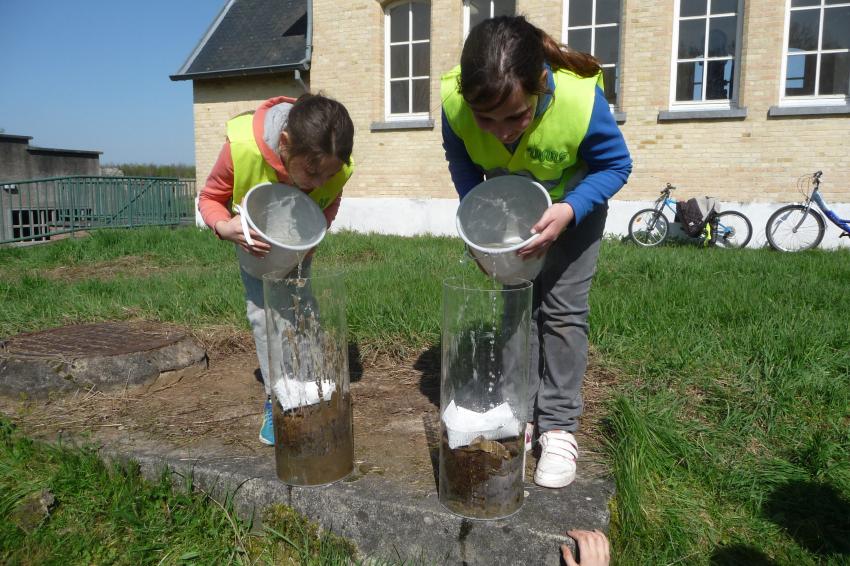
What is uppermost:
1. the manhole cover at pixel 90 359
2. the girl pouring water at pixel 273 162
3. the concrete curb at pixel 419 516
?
the girl pouring water at pixel 273 162

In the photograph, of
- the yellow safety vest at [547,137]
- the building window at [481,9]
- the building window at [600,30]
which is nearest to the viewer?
the yellow safety vest at [547,137]

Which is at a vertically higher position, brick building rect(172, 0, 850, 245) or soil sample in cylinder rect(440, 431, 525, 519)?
brick building rect(172, 0, 850, 245)

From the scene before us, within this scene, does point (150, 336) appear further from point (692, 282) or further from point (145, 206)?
point (145, 206)

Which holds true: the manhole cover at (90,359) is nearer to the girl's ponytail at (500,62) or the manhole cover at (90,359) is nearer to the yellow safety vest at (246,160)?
the yellow safety vest at (246,160)

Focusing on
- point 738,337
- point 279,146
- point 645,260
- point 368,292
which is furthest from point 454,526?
point 645,260

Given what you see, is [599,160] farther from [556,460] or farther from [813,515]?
[813,515]

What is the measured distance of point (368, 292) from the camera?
15.6ft

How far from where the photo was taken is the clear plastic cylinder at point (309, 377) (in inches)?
88.1

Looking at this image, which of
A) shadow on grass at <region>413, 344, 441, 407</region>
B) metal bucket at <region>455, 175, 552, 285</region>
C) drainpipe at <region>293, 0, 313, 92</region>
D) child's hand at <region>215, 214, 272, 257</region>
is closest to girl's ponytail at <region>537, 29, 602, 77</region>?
metal bucket at <region>455, 175, 552, 285</region>

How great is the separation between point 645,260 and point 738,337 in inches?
108

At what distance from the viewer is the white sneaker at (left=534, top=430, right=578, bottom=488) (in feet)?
7.19

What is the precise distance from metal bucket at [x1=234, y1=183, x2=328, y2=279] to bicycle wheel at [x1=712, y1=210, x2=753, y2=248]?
26.4ft

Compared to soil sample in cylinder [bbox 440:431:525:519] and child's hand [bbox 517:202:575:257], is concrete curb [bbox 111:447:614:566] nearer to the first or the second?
soil sample in cylinder [bbox 440:431:525:519]

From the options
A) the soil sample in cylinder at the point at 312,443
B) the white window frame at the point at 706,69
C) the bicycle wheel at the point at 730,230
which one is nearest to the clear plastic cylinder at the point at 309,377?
the soil sample in cylinder at the point at 312,443
